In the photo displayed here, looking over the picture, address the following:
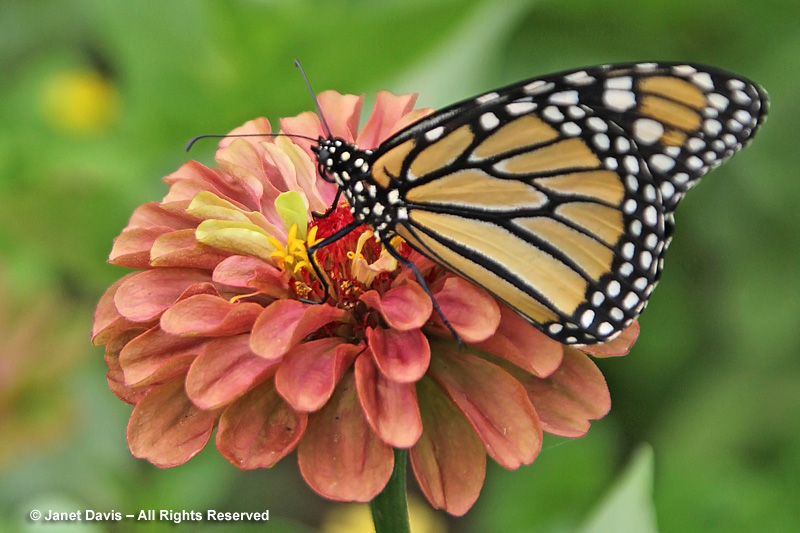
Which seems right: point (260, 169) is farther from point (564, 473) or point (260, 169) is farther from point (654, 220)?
point (564, 473)

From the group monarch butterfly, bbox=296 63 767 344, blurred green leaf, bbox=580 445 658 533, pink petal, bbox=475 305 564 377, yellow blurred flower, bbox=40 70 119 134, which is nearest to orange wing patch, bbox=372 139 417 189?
monarch butterfly, bbox=296 63 767 344

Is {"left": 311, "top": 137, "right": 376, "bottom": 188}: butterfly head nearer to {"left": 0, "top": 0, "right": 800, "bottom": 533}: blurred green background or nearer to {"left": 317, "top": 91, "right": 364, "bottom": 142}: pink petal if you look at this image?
{"left": 317, "top": 91, "right": 364, "bottom": 142}: pink petal

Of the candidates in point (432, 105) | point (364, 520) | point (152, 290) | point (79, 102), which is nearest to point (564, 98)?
point (152, 290)

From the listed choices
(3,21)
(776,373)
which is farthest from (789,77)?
(3,21)

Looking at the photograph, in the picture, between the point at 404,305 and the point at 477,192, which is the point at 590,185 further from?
the point at 404,305

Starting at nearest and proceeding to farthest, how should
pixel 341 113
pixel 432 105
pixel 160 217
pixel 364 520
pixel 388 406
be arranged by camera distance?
pixel 388 406 < pixel 160 217 < pixel 341 113 < pixel 432 105 < pixel 364 520

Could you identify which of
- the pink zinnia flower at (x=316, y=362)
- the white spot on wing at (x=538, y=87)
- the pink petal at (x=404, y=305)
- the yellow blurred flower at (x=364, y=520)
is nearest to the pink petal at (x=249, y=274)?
the pink zinnia flower at (x=316, y=362)
